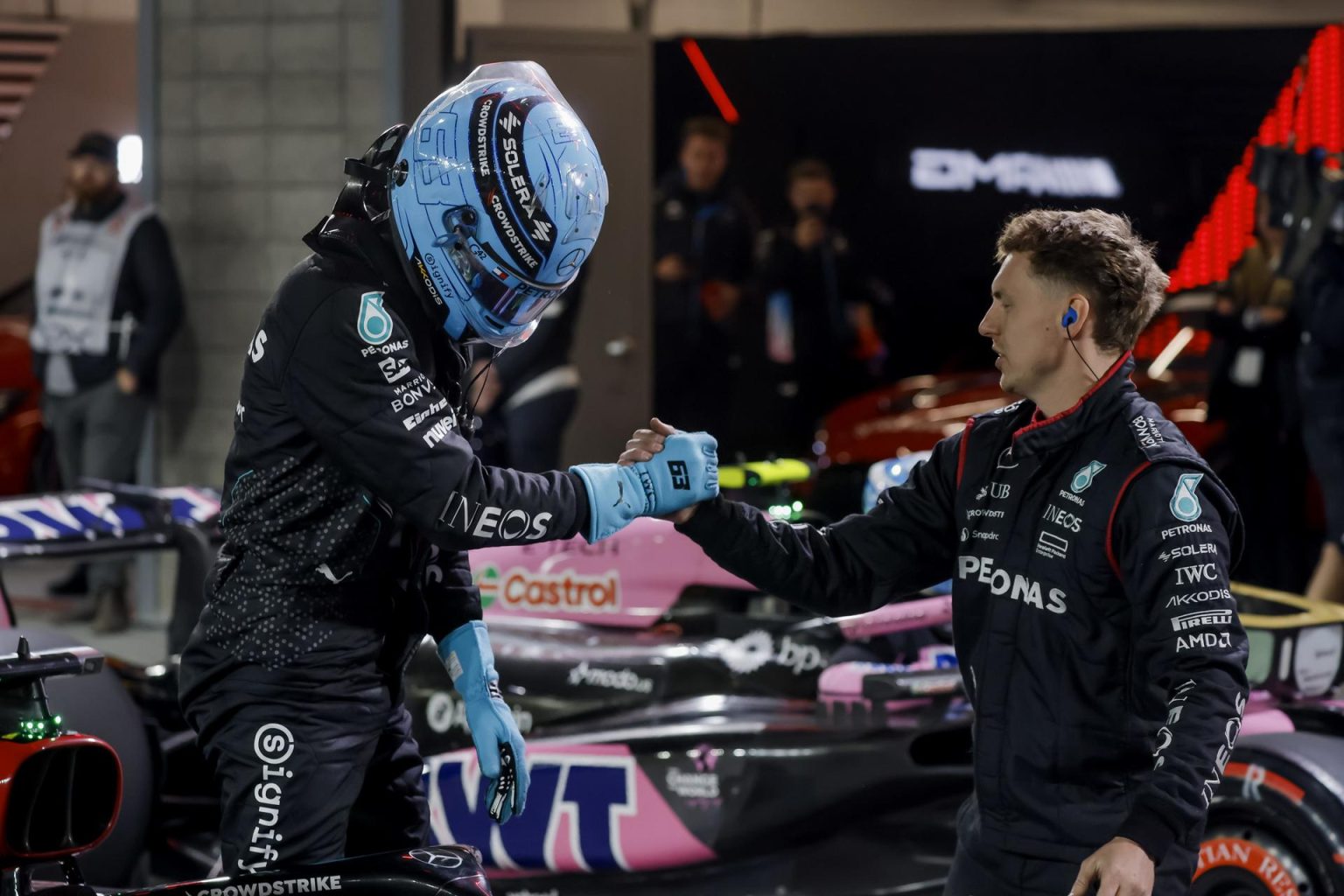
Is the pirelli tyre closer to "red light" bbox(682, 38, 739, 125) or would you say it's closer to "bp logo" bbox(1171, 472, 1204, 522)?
"bp logo" bbox(1171, 472, 1204, 522)

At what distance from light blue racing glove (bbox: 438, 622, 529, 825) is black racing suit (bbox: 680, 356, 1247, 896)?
775 mm

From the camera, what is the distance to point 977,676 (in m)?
2.52

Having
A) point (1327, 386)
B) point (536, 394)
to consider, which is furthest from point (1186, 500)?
point (536, 394)

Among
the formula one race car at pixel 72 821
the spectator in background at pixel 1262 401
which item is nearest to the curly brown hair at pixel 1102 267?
the formula one race car at pixel 72 821

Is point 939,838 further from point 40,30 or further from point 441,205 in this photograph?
point 40,30

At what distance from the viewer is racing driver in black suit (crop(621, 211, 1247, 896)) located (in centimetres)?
227

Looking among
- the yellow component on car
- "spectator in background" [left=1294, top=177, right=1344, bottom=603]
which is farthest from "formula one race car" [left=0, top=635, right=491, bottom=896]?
"spectator in background" [left=1294, top=177, right=1344, bottom=603]

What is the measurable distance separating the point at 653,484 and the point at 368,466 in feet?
1.51

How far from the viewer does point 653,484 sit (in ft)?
8.77

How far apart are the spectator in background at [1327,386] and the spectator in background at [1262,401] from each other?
10.4 inches

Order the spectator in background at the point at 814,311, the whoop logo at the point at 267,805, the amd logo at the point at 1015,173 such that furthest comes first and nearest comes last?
the amd logo at the point at 1015,173
the spectator in background at the point at 814,311
the whoop logo at the point at 267,805

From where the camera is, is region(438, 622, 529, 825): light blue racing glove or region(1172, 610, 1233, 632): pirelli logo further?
region(438, 622, 529, 825): light blue racing glove

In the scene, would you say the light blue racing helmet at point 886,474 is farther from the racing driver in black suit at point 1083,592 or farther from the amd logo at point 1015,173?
the amd logo at point 1015,173

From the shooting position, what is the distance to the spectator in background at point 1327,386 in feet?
21.7
